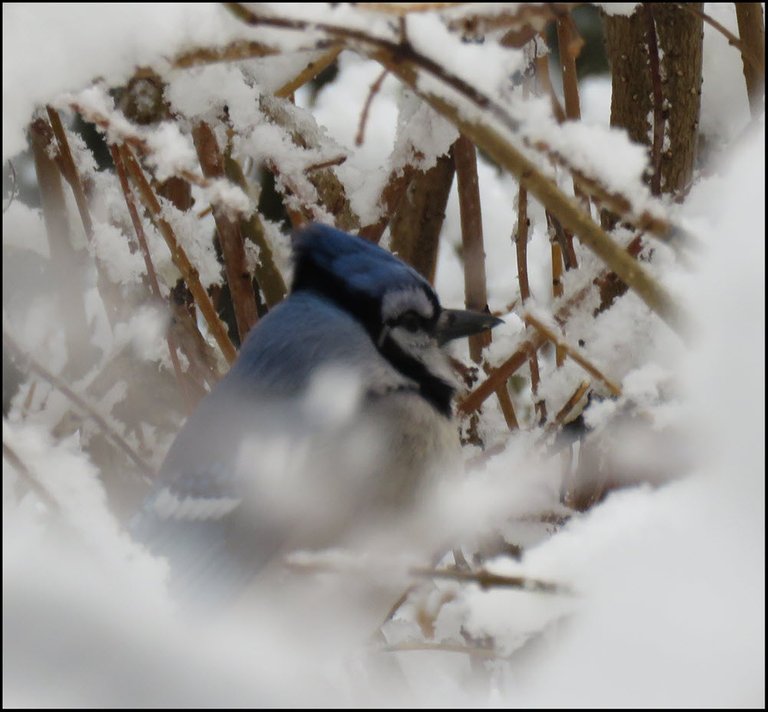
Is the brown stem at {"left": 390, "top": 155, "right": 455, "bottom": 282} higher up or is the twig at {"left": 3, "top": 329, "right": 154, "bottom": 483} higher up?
the brown stem at {"left": 390, "top": 155, "right": 455, "bottom": 282}

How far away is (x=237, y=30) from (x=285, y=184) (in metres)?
0.66

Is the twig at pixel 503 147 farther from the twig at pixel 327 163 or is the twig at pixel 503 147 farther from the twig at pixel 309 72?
the twig at pixel 327 163

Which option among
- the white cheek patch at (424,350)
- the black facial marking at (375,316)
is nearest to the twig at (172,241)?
the black facial marking at (375,316)

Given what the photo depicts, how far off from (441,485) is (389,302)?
283 millimetres

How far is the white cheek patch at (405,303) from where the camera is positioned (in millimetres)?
1554

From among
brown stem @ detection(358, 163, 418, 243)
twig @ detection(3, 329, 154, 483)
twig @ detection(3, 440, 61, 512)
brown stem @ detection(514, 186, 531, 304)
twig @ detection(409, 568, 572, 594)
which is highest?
brown stem @ detection(358, 163, 418, 243)

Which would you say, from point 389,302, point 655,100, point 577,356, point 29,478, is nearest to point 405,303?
point 389,302

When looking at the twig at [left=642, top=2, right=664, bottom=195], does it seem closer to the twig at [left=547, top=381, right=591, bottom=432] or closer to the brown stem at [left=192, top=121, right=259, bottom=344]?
the twig at [left=547, top=381, right=591, bottom=432]

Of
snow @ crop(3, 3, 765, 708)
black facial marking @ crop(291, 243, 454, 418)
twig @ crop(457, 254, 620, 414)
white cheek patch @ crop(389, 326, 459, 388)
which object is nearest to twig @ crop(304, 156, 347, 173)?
snow @ crop(3, 3, 765, 708)

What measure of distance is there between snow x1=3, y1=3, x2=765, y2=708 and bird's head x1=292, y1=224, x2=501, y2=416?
0.09m

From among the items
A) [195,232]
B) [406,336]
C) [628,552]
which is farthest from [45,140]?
[628,552]

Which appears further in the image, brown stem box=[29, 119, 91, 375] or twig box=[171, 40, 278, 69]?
brown stem box=[29, 119, 91, 375]

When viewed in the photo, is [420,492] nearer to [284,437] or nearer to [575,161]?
[284,437]

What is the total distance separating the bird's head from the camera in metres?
1.51
